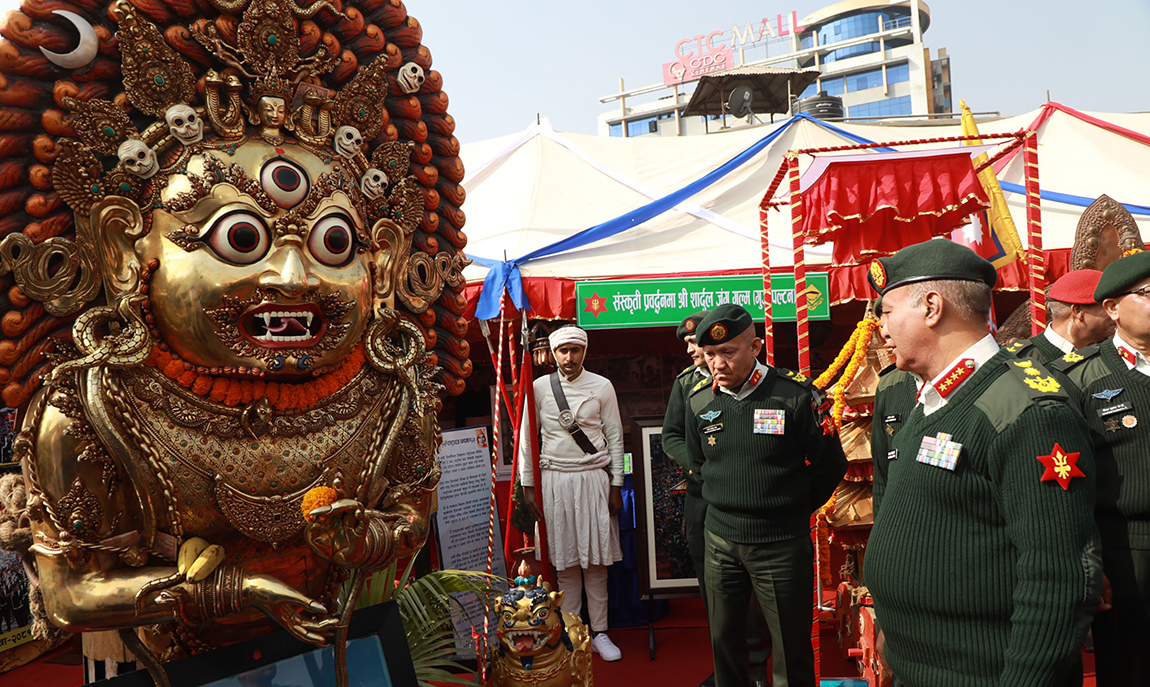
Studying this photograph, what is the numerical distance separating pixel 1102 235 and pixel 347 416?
484 centimetres

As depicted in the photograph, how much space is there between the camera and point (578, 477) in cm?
490

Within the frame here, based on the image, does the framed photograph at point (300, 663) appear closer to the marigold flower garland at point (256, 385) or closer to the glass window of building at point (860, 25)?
the marigold flower garland at point (256, 385)

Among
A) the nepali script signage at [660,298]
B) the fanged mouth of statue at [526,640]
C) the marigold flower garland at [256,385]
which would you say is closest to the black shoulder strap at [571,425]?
the nepali script signage at [660,298]

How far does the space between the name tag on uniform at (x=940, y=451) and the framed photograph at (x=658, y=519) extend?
3201 millimetres

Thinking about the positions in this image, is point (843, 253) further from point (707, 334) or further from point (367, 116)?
point (367, 116)

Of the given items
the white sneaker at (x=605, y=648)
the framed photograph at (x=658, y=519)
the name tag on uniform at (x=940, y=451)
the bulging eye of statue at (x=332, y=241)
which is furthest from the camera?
the framed photograph at (x=658, y=519)

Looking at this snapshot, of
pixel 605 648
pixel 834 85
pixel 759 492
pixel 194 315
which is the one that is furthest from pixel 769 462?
pixel 834 85

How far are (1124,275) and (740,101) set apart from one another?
341 inches

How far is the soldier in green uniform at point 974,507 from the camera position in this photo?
1592 millimetres

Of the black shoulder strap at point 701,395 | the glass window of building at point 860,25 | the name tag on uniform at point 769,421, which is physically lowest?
the name tag on uniform at point 769,421

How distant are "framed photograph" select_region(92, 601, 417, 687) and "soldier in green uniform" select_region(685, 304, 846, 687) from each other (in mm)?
1677

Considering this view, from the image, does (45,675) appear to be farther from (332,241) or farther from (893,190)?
(893,190)

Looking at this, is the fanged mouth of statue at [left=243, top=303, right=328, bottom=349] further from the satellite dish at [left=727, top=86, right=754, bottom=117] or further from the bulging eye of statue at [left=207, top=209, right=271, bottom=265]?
the satellite dish at [left=727, top=86, right=754, bottom=117]

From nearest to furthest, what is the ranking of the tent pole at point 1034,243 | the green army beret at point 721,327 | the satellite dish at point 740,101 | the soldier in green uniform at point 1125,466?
the soldier in green uniform at point 1125,466 < the green army beret at point 721,327 < the tent pole at point 1034,243 < the satellite dish at point 740,101
